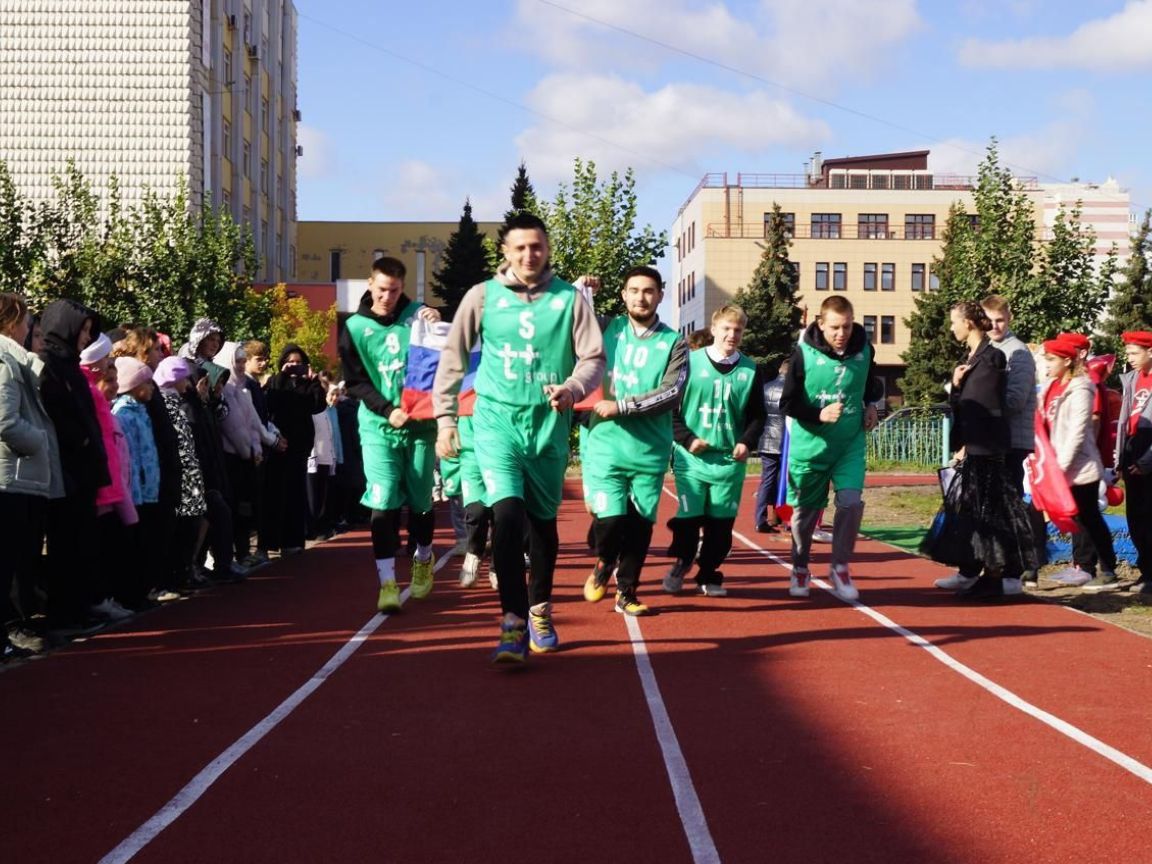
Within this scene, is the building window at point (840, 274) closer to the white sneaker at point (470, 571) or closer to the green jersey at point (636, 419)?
the white sneaker at point (470, 571)

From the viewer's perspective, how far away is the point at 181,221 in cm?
3438

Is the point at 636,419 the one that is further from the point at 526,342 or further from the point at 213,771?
the point at 213,771

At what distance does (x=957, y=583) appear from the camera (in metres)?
11.1

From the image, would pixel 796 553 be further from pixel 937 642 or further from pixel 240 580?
pixel 240 580

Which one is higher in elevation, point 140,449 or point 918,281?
point 918,281

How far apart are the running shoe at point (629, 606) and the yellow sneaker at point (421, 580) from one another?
1.44m

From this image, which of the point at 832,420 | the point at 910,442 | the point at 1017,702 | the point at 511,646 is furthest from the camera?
the point at 910,442

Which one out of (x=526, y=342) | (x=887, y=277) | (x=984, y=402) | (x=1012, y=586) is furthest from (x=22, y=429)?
(x=887, y=277)

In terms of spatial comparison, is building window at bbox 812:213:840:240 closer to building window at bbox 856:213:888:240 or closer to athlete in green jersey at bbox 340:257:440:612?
building window at bbox 856:213:888:240

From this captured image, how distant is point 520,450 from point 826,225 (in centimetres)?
8063

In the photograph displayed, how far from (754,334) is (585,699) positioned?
63.7m

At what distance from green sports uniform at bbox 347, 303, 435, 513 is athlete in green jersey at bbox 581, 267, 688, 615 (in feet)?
3.90

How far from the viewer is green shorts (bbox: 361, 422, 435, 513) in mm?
9516

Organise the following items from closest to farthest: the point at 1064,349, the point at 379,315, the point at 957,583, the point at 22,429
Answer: the point at 22,429, the point at 379,315, the point at 957,583, the point at 1064,349
